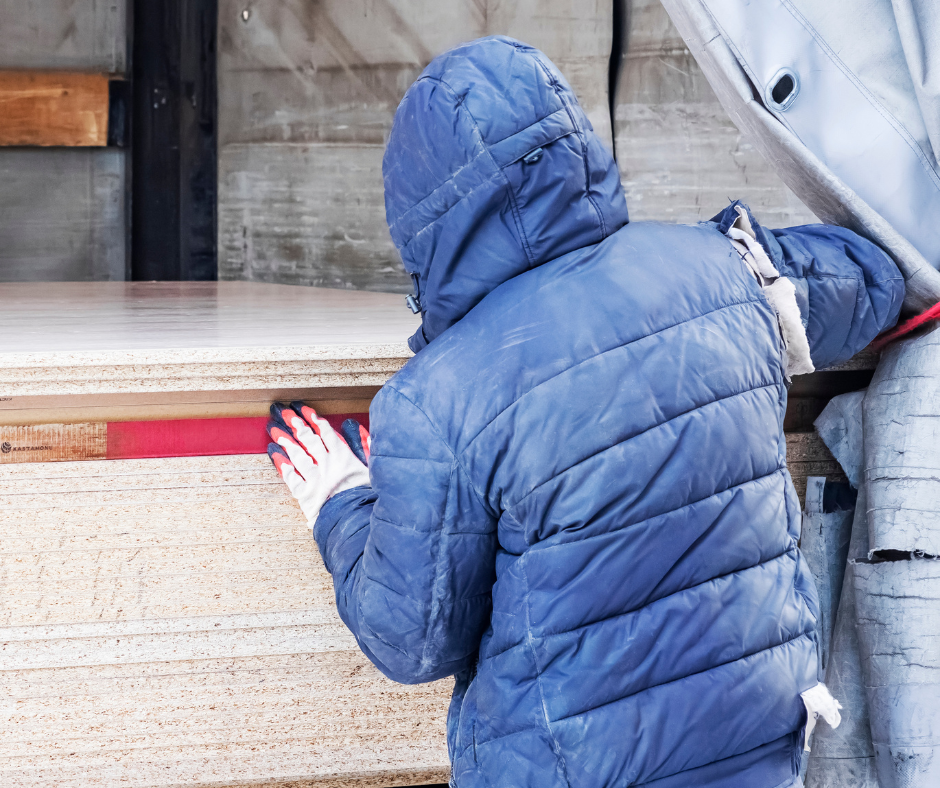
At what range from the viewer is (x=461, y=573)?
87 cm

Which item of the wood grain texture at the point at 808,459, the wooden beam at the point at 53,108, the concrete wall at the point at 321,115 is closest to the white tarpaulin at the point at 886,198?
the wood grain texture at the point at 808,459

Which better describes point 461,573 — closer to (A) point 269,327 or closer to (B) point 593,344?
(B) point 593,344

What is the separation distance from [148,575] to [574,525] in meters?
0.78

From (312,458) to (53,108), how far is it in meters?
3.94

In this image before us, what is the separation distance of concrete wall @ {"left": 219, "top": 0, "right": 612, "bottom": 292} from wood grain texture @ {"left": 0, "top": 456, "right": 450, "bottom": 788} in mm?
2487

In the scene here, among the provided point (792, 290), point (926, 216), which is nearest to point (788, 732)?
point (792, 290)

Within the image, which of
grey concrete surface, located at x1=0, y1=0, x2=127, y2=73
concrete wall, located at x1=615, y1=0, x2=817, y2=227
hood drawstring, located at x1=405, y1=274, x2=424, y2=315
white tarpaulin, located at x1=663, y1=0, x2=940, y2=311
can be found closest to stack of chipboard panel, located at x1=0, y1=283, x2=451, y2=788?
hood drawstring, located at x1=405, y1=274, x2=424, y2=315

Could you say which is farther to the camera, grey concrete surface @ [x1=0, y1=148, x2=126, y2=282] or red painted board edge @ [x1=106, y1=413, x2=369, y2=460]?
grey concrete surface @ [x1=0, y1=148, x2=126, y2=282]

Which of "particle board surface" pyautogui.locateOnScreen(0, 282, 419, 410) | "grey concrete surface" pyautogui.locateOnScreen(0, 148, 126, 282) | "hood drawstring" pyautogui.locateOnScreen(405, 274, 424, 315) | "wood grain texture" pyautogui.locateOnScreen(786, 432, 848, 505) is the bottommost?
"grey concrete surface" pyautogui.locateOnScreen(0, 148, 126, 282)

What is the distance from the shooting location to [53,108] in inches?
167

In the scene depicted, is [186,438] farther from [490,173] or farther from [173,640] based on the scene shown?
[490,173]

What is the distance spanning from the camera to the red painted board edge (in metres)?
1.24

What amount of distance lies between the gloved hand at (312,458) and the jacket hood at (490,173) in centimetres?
40

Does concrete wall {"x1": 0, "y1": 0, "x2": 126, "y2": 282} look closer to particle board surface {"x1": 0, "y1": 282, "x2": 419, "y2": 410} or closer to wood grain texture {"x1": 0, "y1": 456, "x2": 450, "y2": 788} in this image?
particle board surface {"x1": 0, "y1": 282, "x2": 419, "y2": 410}
